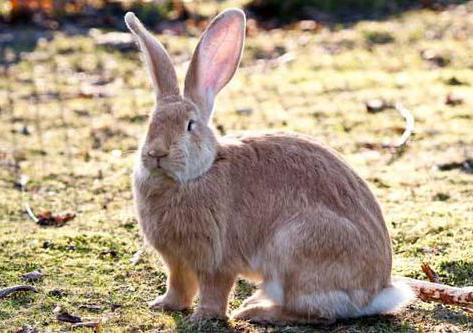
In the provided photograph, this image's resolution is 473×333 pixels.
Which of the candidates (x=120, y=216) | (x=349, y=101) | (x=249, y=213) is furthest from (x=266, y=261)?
(x=349, y=101)

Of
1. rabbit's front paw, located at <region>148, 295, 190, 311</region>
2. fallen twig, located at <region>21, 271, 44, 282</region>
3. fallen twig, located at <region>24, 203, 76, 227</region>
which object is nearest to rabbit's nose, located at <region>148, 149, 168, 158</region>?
rabbit's front paw, located at <region>148, 295, 190, 311</region>

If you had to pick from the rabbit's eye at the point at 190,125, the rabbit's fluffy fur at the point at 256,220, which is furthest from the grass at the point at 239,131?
the rabbit's eye at the point at 190,125

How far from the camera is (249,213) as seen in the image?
489cm

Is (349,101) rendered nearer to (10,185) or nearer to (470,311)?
(10,185)

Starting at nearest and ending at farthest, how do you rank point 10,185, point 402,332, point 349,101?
1. point 402,332
2. point 10,185
3. point 349,101

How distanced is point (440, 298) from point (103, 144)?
4.03 metres

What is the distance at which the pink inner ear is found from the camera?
17.0ft

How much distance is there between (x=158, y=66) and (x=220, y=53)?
0.36 meters

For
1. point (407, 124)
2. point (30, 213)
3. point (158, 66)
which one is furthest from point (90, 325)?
point (407, 124)

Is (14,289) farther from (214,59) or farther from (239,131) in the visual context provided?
(239,131)

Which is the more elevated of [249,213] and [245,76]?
[249,213]

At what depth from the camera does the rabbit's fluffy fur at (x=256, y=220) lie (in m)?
4.71

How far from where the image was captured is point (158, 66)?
505 centimetres

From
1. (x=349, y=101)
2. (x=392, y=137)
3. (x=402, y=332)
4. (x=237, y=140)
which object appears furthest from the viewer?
(x=349, y=101)
